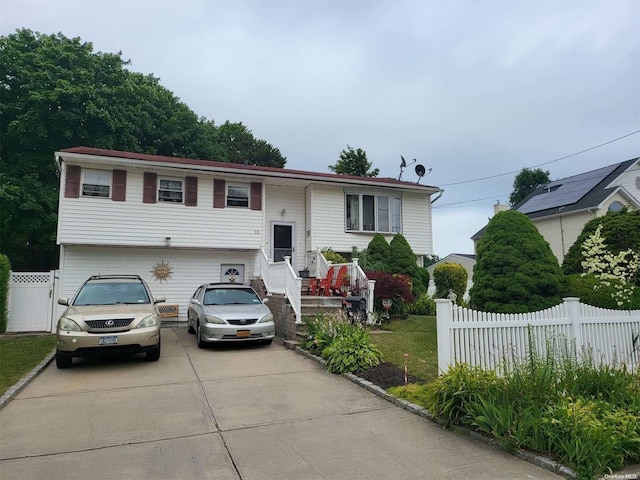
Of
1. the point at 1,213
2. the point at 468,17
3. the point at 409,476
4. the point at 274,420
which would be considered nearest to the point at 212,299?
the point at 274,420

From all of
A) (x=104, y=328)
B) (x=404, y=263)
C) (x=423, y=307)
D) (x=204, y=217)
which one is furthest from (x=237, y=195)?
(x=104, y=328)

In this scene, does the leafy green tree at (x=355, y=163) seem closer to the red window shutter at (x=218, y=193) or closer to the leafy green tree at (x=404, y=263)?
the leafy green tree at (x=404, y=263)

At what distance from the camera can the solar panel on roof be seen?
84.1 feet

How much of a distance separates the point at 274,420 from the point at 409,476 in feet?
6.53

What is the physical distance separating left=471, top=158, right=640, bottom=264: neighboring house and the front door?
16.0 m

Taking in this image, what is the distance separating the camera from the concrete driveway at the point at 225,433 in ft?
12.2

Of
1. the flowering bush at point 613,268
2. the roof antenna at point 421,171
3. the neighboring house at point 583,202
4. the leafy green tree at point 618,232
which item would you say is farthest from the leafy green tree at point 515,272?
the neighboring house at point 583,202

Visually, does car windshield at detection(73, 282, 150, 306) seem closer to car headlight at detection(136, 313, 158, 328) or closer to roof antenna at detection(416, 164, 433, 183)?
car headlight at detection(136, 313, 158, 328)

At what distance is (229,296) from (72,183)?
7.33 metres

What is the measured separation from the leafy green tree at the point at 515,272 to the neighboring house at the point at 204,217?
17.0ft

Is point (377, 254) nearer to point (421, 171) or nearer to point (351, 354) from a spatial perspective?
point (421, 171)

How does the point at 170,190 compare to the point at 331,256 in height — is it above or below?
above

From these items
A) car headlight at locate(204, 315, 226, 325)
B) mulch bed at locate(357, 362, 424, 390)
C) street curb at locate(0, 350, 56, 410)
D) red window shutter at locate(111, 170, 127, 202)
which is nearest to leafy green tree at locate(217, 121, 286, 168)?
red window shutter at locate(111, 170, 127, 202)

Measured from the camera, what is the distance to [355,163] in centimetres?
3198
